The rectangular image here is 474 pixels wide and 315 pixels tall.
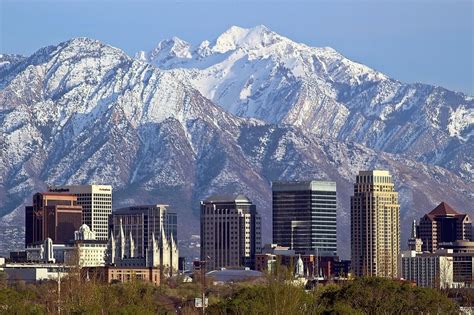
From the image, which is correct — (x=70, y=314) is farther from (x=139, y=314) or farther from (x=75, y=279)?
(x=75, y=279)

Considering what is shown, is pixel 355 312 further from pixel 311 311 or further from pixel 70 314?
pixel 70 314

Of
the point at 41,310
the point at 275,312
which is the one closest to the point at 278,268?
the point at 275,312

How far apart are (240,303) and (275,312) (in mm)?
33513

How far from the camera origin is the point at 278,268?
15650 centimetres

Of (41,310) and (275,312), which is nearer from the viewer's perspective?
(275,312)

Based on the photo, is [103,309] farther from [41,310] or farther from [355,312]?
[355,312]

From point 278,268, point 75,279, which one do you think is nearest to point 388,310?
point 75,279

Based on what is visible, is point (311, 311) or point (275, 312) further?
point (311, 311)

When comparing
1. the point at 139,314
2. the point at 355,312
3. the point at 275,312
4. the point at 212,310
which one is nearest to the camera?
the point at 275,312

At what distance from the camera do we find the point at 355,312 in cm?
18312

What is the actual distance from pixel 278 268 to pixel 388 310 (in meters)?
42.8

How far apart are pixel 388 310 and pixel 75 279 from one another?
30962 mm

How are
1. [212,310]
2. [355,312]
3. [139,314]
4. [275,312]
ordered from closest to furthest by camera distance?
1. [275,312]
2. [139,314]
3. [355,312]
4. [212,310]

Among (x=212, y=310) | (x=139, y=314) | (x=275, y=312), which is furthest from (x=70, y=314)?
(x=212, y=310)
